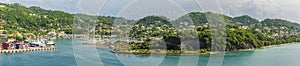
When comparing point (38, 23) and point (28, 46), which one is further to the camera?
point (38, 23)

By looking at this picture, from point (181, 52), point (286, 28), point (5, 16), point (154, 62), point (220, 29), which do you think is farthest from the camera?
point (286, 28)

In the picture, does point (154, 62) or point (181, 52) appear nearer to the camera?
point (154, 62)

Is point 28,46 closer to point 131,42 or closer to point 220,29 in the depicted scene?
point 131,42

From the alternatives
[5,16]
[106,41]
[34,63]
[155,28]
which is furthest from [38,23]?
[34,63]

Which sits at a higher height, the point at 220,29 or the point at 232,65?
the point at 220,29

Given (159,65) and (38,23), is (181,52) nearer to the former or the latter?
(159,65)

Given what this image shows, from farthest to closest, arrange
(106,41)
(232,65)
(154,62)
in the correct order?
(106,41)
(232,65)
(154,62)

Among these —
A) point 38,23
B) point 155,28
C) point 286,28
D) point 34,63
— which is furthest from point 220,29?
point 286,28
